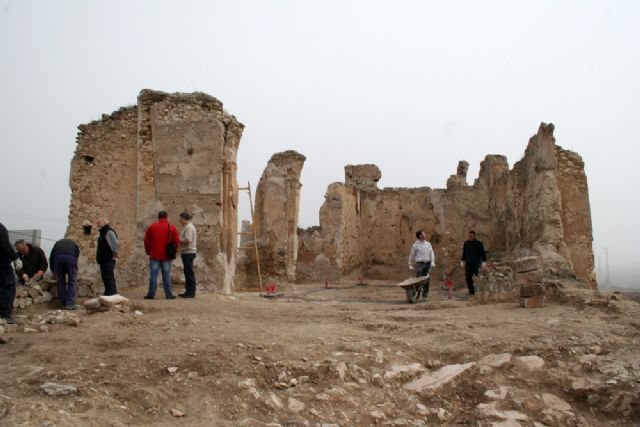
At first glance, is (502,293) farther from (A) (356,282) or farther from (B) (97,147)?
(A) (356,282)

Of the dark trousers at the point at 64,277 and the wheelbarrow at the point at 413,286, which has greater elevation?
the dark trousers at the point at 64,277

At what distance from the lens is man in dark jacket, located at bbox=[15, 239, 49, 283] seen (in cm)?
790

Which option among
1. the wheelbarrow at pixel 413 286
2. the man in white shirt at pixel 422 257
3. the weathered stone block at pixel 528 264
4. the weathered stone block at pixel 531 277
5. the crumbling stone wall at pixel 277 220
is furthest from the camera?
the crumbling stone wall at pixel 277 220

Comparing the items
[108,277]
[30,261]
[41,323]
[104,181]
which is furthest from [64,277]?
[104,181]

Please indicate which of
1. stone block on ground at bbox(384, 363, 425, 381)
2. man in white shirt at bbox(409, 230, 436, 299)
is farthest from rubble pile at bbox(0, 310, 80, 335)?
man in white shirt at bbox(409, 230, 436, 299)

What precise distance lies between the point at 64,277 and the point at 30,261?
2.83ft

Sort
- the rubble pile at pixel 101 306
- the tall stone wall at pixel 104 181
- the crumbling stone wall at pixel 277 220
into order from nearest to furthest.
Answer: the rubble pile at pixel 101 306
the tall stone wall at pixel 104 181
the crumbling stone wall at pixel 277 220

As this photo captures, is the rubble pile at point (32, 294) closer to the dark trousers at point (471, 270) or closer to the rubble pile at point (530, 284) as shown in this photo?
the rubble pile at point (530, 284)

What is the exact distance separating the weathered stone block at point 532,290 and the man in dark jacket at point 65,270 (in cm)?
631

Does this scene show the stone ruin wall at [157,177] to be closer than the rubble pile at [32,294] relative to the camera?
No

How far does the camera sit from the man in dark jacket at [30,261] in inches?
311

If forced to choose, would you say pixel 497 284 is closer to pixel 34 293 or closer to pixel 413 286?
pixel 413 286

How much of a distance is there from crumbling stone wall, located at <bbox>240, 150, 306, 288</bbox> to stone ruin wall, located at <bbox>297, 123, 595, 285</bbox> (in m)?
1.61

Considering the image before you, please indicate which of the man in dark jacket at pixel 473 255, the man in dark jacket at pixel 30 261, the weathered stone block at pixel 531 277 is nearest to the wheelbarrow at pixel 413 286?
the man in dark jacket at pixel 473 255
